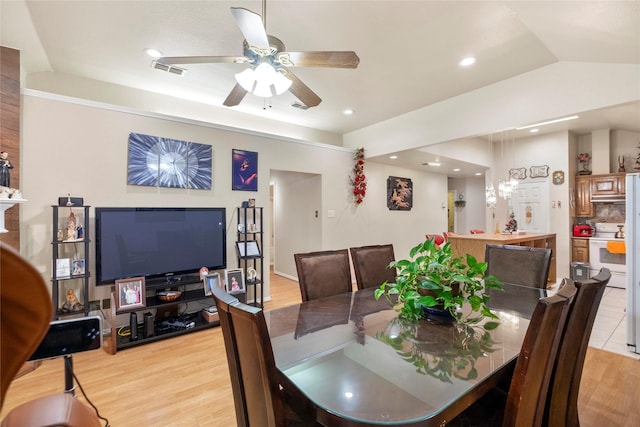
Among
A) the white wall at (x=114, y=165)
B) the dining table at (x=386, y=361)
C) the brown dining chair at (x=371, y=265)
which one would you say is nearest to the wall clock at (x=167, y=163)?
the white wall at (x=114, y=165)

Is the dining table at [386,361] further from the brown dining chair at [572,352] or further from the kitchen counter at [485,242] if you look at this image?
the kitchen counter at [485,242]

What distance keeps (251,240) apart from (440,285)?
114 inches

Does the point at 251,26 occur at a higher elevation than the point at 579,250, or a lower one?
higher

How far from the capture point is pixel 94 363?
101 inches

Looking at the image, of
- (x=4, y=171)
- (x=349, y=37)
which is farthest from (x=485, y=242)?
(x=4, y=171)

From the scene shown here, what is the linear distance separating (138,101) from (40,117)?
41.5 inches

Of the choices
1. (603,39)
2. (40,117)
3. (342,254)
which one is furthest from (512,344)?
(40,117)

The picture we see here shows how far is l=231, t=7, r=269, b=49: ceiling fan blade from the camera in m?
1.51

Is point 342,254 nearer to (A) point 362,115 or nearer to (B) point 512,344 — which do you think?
(B) point 512,344

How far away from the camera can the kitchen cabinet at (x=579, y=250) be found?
5516mm

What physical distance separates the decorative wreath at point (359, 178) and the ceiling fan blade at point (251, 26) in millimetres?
3565

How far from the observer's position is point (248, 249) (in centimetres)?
388

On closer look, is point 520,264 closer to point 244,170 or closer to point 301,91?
point 301,91

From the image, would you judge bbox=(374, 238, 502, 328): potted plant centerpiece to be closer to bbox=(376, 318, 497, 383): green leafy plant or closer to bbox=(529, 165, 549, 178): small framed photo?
bbox=(376, 318, 497, 383): green leafy plant
